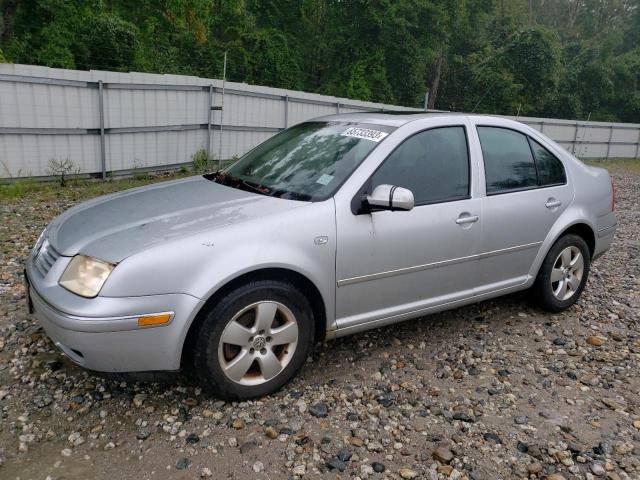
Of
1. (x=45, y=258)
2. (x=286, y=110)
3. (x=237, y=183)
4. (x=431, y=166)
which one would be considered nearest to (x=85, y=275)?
(x=45, y=258)

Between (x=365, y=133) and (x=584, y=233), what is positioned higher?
(x=365, y=133)

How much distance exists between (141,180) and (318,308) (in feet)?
23.1

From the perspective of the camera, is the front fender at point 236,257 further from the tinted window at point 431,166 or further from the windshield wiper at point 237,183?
the tinted window at point 431,166

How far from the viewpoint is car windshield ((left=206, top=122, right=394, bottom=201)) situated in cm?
332

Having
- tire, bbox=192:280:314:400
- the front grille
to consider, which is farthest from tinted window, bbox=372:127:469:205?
the front grille

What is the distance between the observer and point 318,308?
127 inches

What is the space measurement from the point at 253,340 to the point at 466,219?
5.42ft

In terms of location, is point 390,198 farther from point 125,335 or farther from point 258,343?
point 125,335

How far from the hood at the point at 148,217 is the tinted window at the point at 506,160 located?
1.58 m

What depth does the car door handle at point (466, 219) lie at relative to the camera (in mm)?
3636

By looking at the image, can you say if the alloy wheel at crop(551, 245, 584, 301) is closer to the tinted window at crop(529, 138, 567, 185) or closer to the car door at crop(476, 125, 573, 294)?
the car door at crop(476, 125, 573, 294)

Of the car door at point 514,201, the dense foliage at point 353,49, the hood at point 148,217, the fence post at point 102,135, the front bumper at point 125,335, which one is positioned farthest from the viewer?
the dense foliage at point 353,49

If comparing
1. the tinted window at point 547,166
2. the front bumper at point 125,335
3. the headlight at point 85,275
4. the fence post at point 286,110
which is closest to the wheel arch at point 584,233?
the tinted window at point 547,166

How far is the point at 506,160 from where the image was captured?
4.05 meters
